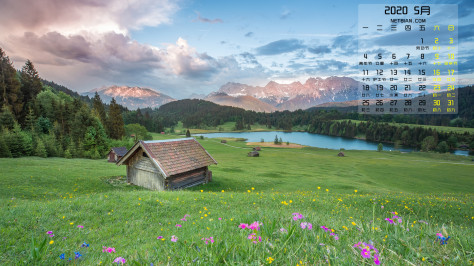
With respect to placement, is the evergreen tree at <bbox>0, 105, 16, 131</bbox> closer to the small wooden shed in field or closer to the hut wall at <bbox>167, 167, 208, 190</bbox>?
the small wooden shed in field

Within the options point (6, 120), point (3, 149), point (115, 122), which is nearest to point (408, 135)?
point (115, 122)

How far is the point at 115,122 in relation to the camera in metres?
69.5

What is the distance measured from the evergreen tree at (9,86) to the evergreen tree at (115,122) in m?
21.2

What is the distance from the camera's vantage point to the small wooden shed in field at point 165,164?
18547 millimetres

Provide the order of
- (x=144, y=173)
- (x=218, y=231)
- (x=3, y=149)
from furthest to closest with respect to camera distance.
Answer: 1. (x=3, y=149)
2. (x=144, y=173)
3. (x=218, y=231)

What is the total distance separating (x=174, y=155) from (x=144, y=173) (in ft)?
12.0

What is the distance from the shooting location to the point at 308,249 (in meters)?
2.55

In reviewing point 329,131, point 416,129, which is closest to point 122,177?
point 416,129

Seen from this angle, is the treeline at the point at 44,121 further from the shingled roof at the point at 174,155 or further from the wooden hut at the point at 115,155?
the shingled roof at the point at 174,155

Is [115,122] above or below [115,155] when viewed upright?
above

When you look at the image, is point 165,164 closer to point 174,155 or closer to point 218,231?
point 174,155

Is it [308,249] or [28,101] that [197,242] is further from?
[28,101]

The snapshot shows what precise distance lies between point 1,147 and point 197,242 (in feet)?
163

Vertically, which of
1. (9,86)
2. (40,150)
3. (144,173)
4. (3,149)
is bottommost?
(144,173)
